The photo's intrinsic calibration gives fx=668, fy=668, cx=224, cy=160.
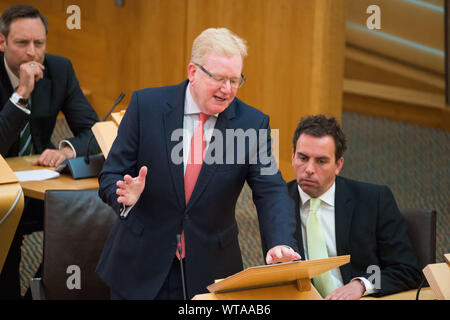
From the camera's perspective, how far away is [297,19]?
4344 mm

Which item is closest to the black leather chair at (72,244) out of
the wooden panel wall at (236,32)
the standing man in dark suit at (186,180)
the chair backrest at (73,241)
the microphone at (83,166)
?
the chair backrest at (73,241)

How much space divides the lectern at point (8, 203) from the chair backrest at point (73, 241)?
32 cm

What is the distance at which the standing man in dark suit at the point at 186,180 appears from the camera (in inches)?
80.1

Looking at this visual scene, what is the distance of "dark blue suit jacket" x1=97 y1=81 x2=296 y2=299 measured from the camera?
204 centimetres

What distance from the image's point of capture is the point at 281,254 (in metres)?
1.82

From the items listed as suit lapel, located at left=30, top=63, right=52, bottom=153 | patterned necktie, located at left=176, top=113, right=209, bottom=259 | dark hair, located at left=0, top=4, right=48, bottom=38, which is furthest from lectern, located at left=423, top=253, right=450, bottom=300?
dark hair, located at left=0, top=4, right=48, bottom=38

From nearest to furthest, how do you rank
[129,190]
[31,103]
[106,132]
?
[129,190]
[106,132]
[31,103]

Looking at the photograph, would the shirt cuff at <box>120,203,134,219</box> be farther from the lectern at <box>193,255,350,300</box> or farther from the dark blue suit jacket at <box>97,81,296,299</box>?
the lectern at <box>193,255,350,300</box>

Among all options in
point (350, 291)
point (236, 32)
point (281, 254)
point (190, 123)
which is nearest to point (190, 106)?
point (190, 123)

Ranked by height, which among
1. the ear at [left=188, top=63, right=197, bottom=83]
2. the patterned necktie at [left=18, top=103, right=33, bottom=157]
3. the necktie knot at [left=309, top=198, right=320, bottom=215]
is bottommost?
the necktie knot at [left=309, top=198, right=320, bottom=215]

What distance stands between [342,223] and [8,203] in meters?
Answer: 1.17

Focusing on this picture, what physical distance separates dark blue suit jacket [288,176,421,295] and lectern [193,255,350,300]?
678 mm

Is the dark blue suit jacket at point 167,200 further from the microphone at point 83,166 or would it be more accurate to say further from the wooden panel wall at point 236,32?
the wooden panel wall at point 236,32

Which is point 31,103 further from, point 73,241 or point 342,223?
point 342,223
